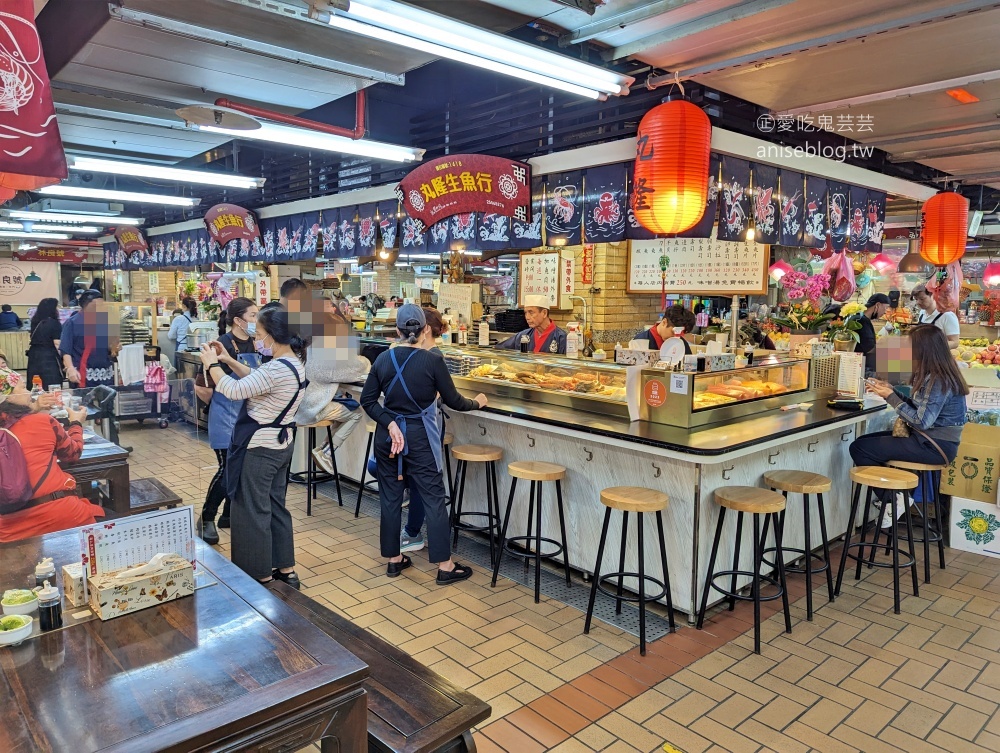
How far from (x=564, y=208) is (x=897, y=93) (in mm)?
3231

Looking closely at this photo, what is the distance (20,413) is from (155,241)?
590 inches

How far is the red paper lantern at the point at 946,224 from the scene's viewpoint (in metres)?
8.87

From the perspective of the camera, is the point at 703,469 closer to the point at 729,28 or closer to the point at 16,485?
the point at 729,28

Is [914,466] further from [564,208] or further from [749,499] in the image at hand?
[564,208]

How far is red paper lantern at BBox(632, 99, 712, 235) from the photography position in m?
5.11

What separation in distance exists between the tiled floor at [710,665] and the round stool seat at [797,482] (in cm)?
90

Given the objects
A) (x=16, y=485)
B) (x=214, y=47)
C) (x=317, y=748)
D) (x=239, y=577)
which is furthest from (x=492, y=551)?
(x=214, y=47)

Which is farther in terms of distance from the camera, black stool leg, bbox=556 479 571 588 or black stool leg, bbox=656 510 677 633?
black stool leg, bbox=556 479 571 588

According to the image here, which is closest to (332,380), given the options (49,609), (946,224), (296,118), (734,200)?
(296,118)

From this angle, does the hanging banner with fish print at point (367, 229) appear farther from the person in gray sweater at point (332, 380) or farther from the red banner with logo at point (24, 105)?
the red banner with logo at point (24, 105)

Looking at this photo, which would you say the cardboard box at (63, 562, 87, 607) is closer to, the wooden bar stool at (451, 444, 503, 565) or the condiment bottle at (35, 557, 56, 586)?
the condiment bottle at (35, 557, 56, 586)

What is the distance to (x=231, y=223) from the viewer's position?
11969mm

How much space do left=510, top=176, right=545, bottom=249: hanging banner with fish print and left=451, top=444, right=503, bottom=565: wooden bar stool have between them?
2.77 m

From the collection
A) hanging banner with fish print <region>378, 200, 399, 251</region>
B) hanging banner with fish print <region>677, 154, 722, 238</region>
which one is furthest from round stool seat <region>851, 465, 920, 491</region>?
hanging banner with fish print <region>378, 200, 399, 251</region>
